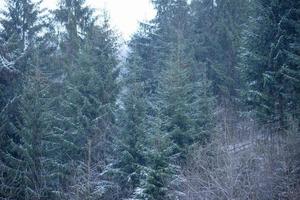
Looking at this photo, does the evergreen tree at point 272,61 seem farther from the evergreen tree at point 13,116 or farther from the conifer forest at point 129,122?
the evergreen tree at point 13,116

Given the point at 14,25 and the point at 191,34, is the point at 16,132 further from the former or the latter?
the point at 191,34

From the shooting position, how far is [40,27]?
2688 cm

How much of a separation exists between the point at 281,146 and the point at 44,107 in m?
10.8

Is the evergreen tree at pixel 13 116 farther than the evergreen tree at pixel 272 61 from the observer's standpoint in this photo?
No

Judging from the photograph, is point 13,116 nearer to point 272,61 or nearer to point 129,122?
point 129,122

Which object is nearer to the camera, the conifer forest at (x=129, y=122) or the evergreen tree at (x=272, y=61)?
the conifer forest at (x=129, y=122)

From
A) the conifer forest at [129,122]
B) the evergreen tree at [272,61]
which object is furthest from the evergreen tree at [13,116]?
the evergreen tree at [272,61]

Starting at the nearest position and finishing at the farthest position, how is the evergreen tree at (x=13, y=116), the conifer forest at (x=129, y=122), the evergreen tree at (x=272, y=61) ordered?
the conifer forest at (x=129, y=122)
the evergreen tree at (x=13, y=116)
the evergreen tree at (x=272, y=61)

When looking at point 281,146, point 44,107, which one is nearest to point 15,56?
point 44,107

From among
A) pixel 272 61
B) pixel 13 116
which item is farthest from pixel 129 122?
pixel 272 61

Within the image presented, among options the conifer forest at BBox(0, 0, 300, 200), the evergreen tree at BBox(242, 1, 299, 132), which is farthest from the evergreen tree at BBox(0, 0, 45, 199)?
the evergreen tree at BBox(242, 1, 299, 132)

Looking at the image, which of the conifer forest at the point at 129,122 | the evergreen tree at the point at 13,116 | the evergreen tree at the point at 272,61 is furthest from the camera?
the evergreen tree at the point at 272,61

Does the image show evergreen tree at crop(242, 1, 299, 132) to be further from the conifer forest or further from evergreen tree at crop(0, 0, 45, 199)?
evergreen tree at crop(0, 0, 45, 199)

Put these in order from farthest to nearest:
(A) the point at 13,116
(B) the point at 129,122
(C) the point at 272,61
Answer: (A) the point at 13,116 < (C) the point at 272,61 < (B) the point at 129,122
